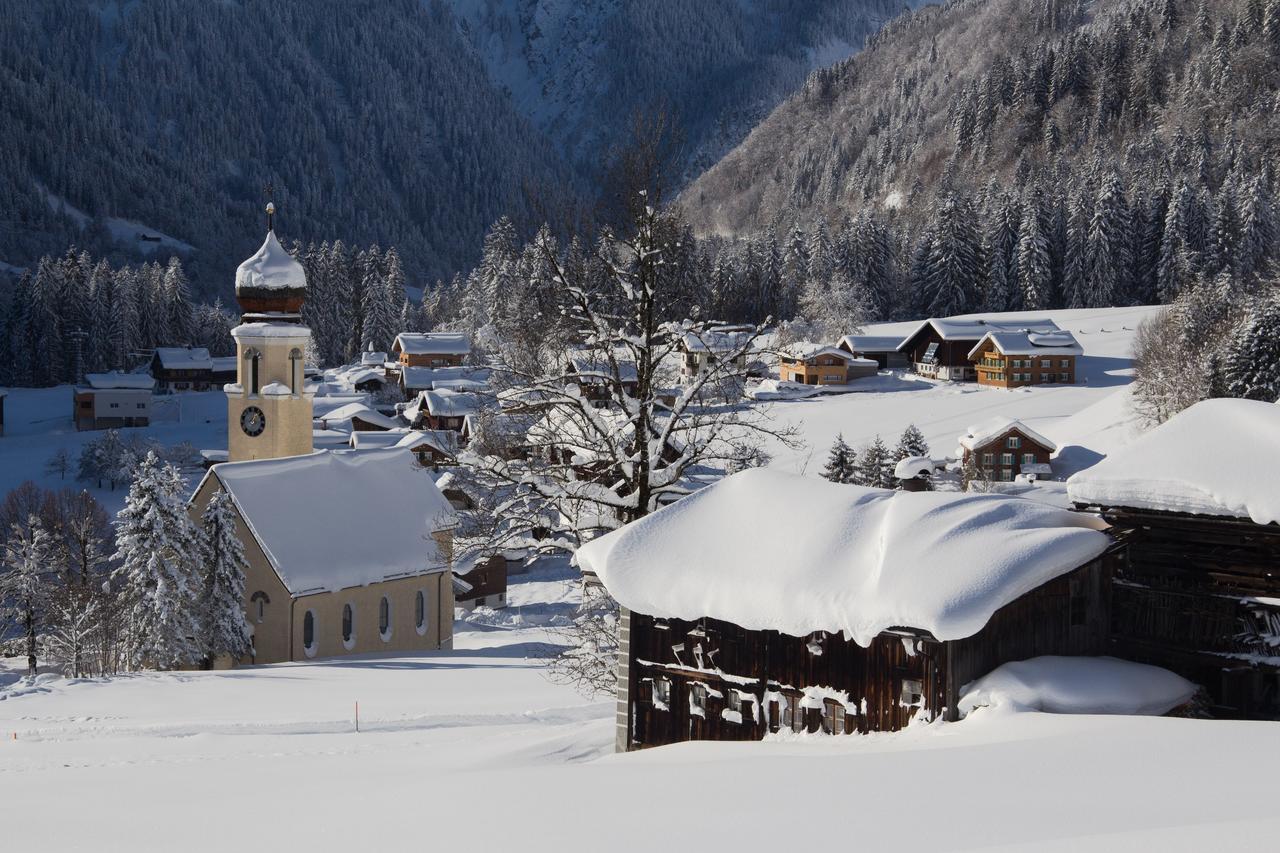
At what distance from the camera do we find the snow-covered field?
955cm

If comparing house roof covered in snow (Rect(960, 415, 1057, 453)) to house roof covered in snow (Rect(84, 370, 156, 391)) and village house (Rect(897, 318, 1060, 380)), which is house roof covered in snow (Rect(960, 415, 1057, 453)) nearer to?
village house (Rect(897, 318, 1060, 380))

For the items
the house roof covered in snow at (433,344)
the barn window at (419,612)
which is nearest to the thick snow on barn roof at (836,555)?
the barn window at (419,612)

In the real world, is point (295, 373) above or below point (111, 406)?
above

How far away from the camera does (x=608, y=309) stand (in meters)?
22.9

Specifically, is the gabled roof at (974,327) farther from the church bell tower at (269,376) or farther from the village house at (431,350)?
the church bell tower at (269,376)

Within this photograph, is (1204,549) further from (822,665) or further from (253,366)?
(253,366)

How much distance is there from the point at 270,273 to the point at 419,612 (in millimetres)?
13877

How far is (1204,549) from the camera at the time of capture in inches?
646

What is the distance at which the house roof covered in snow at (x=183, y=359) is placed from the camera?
406 ft

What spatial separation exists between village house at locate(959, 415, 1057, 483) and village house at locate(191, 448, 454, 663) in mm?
33913

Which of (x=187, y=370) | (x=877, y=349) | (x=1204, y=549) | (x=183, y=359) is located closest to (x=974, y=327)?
(x=877, y=349)

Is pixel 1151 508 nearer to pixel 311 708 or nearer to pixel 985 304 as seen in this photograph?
pixel 311 708

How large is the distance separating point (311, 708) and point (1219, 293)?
69921 millimetres

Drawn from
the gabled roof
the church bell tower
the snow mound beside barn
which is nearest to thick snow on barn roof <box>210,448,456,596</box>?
the church bell tower
